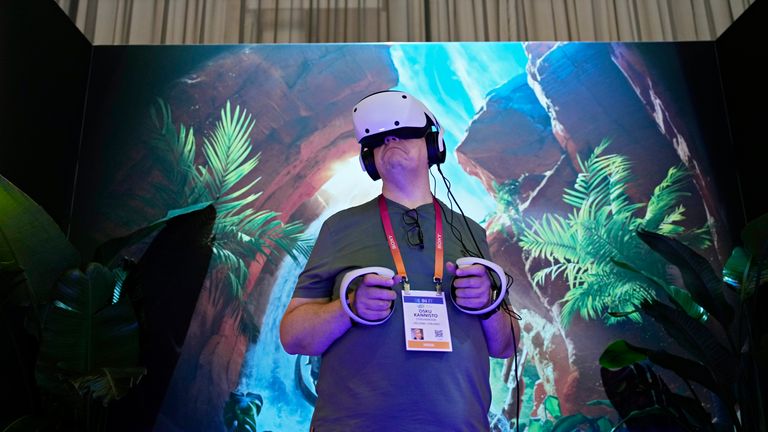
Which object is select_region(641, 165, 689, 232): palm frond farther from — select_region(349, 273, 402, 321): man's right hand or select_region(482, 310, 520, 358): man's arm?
select_region(349, 273, 402, 321): man's right hand

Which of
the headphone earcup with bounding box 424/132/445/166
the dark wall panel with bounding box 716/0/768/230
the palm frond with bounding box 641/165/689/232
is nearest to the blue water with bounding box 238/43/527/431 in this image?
the palm frond with bounding box 641/165/689/232

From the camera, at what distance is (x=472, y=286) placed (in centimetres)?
142

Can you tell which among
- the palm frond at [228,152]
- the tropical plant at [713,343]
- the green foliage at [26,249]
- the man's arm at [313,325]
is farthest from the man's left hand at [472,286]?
the palm frond at [228,152]

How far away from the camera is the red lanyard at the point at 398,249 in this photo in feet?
4.97

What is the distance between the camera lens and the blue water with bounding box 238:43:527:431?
9.00 ft

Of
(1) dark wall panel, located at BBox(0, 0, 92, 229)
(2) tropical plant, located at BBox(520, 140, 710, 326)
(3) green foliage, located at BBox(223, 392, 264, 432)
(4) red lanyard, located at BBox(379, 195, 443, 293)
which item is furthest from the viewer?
(2) tropical plant, located at BBox(520, 140, 710, 326)

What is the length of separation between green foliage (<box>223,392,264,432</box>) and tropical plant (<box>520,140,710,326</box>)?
1320 mm

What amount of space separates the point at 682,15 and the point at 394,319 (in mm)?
3078

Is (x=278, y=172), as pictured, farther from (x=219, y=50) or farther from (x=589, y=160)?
(x=589, y=160)

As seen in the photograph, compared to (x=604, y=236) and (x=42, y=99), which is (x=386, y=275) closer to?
(x=604, y=236)

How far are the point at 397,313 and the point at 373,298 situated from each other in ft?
0.45

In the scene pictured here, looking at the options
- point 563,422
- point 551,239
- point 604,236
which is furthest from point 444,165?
Result: point 563,422

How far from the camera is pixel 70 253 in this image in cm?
246

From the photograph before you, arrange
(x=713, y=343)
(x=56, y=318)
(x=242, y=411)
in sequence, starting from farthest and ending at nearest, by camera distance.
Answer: (x=242, y=411) < (x=713, y=343) < (x=56, y=318)
